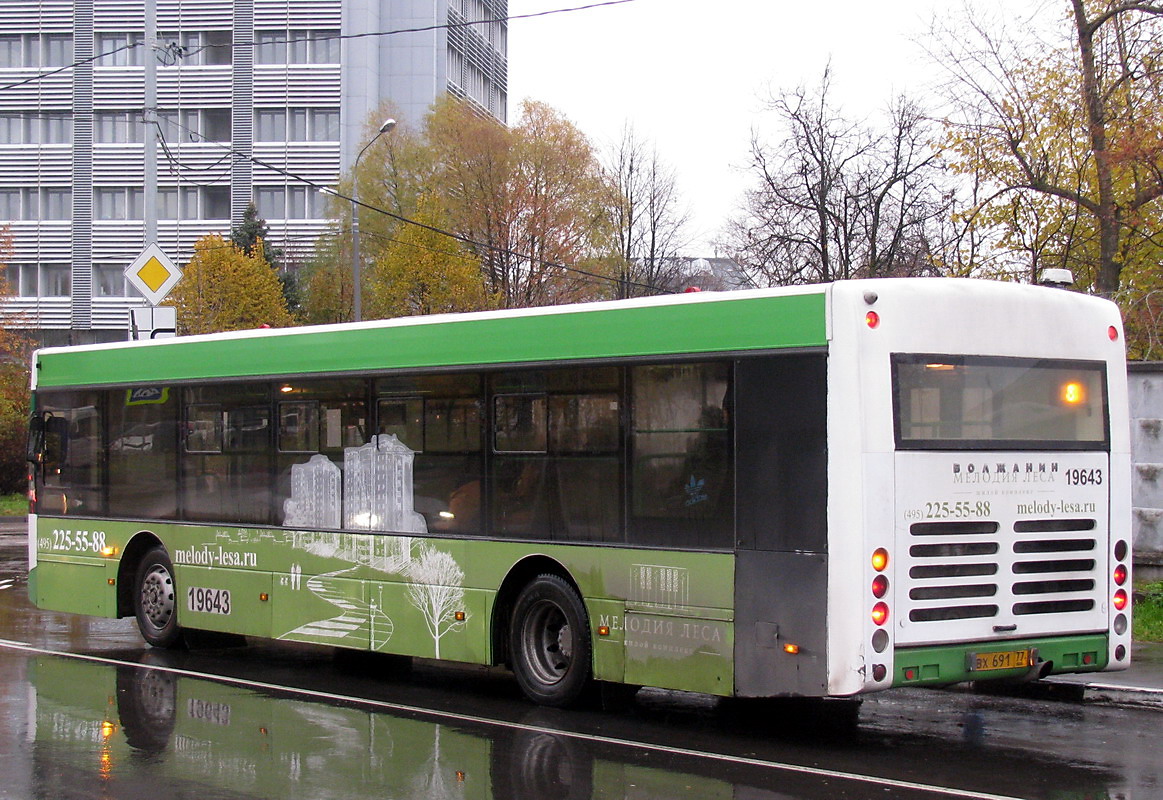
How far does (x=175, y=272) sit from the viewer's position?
19328mm

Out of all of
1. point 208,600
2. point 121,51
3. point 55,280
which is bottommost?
point 208,600

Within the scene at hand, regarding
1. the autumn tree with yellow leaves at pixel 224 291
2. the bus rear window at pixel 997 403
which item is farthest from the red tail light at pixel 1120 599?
the autumn tree with yellow leaves at pixel 224 291

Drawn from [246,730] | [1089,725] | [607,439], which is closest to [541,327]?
[607,439]

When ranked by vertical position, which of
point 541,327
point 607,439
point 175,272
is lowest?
point 607,439

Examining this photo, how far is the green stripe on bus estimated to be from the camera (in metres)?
9.14

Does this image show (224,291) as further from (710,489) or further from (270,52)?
(710,489)

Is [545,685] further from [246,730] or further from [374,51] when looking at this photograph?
[374,51]

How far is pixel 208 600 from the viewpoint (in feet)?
43.8

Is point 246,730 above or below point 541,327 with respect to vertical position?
below

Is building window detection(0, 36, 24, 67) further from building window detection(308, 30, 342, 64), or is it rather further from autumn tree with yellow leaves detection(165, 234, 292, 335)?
autumn tree with yellow leaves detection(165, 234, 292, 335)

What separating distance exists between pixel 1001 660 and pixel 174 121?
65365mm

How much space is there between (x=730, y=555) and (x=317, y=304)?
43579 mm

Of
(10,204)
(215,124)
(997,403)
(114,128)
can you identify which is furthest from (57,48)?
(997,403)

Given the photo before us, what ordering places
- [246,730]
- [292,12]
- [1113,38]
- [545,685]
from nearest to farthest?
[246,730] → [545,685] → [1113,38] → [292,12]
